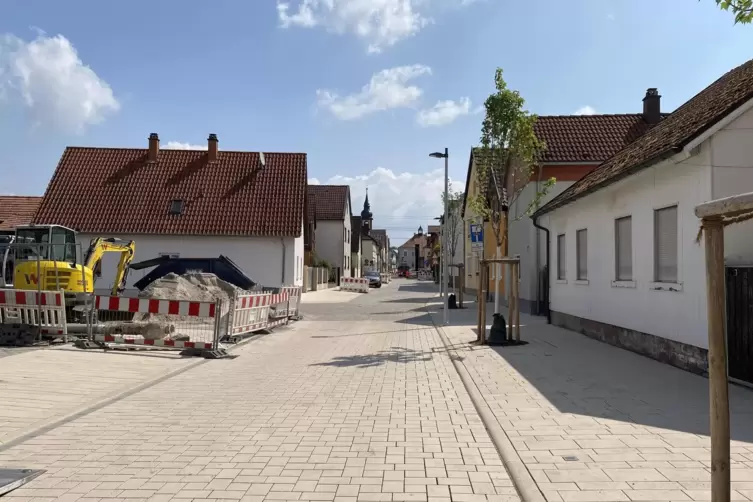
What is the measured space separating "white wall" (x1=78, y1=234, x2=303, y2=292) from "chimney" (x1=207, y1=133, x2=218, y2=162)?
19.5 feet

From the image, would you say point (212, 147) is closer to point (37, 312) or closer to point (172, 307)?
point (37, 312)

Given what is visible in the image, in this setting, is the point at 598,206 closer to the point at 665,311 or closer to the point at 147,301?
the point at 665,311

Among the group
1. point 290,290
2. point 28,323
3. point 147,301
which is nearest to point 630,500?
point 147,301

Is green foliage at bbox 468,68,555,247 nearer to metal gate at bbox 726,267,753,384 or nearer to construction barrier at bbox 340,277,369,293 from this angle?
metal gate at bbox 726,267,753,384

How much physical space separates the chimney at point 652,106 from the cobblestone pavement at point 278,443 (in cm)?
1935

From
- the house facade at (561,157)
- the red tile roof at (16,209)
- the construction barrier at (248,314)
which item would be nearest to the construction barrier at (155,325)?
the construction barrier at (248,314)

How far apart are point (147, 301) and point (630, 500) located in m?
10.3

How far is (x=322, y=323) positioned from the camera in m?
20.7

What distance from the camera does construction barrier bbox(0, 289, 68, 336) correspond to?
1321 cm

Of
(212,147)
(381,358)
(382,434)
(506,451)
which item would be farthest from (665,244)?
(212,147)

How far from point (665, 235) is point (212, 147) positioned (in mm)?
30012

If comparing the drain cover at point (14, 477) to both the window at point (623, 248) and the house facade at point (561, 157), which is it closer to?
the window at point (623, 248)

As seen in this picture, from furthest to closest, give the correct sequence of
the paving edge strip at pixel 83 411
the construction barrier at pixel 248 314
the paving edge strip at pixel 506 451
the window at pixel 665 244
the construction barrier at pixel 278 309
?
1. the construction barrier at pixel 278 309
2. the construction barrier at pixel 248 314
3. the window at pixel 665 244
4. the paving edge strip at pixel 83 411
5. the paving edge strip at pixel 506 451

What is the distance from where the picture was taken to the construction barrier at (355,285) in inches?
1885
